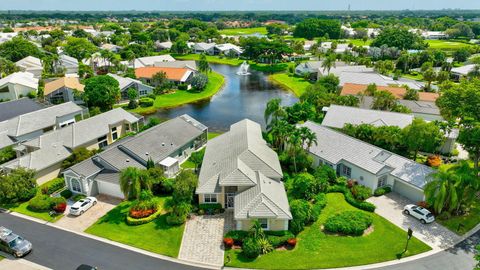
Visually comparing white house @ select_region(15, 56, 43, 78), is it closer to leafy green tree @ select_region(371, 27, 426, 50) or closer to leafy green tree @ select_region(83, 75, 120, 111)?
leafy green tree @ select_region(83, 75, 120, 111)

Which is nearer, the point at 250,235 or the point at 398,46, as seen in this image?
the point at 250,235

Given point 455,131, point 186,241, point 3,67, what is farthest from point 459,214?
point 3,67

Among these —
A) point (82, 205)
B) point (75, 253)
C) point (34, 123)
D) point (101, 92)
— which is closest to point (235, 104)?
point (101, 92)

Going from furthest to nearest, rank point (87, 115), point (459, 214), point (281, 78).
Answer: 1. point (281, 78)
2. point (87, 115)
3. point (459, 214)

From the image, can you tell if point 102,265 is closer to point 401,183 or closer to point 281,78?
point 401,183

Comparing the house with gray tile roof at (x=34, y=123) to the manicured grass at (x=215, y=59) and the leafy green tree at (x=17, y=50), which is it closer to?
the leafy green tree at (x=17, y=50)
